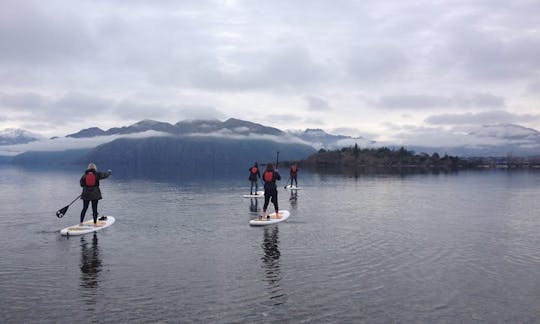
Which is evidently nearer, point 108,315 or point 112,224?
point 108,315

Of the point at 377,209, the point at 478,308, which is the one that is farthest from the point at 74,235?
the point at 377,209

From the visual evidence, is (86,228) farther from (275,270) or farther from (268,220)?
(275,270)

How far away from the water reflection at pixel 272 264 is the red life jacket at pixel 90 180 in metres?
8.36

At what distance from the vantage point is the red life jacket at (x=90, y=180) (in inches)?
792

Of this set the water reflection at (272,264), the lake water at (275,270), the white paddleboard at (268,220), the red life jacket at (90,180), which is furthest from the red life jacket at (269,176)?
the red life jacket at (90,180)

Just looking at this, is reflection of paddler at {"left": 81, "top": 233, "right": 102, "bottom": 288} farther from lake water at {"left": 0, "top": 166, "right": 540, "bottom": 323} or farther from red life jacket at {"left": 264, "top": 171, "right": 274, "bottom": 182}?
red life jacket at {"left": 264, "top": 171, "right": 274, "bottom": 182}

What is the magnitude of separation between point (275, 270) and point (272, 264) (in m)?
0.69

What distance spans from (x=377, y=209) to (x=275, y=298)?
17838 millimetres

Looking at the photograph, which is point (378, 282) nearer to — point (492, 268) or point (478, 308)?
point (478, 308)

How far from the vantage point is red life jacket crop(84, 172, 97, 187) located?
2011 cm

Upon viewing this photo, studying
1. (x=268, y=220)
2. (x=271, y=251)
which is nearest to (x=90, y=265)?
(x=271, y=251)

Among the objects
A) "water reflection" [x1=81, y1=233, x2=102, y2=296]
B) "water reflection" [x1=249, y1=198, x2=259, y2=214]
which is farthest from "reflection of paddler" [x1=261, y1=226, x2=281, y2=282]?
"water reflection" [x1=249, y1=198, x2=259, y2=214]

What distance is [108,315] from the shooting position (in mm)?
9492

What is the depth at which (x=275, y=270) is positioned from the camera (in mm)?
13023
